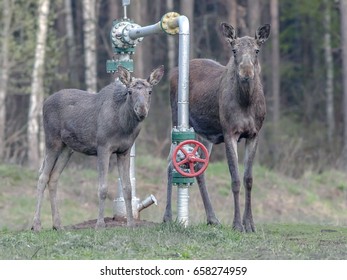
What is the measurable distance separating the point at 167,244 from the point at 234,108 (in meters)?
3.03

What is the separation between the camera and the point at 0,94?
3222 centimetres

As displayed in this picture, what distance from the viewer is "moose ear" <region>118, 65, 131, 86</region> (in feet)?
49.1

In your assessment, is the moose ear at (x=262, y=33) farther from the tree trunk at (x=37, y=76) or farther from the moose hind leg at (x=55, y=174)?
the tree trunk at (x=37, y=76)

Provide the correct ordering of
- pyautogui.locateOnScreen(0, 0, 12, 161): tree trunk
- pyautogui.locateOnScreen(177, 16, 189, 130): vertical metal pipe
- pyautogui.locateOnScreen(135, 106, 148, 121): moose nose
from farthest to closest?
pyautogui.locateOnScreen(0, 0, 12, 161): tree trunk → pyautogui.locateOnScreen(177, 16, 189, 130): vertical metal pipe → pyautogui.locateOnScreen(135, 106, 148, 121): moose nose

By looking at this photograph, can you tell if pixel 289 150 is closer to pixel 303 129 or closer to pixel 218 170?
pixel 218 170

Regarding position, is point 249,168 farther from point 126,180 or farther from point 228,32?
point 228,32

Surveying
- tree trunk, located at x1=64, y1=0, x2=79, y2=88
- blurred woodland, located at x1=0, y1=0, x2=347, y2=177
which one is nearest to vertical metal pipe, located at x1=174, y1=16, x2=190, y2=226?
blurred woodland, located at x1=0, y1=0, x2=347, y2=177

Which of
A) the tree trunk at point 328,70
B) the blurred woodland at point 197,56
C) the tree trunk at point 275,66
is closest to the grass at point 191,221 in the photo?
the blurred woodland at point 197,56

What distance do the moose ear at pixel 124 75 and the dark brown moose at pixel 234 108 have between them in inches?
59.3

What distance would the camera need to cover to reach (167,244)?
13172 millimetres

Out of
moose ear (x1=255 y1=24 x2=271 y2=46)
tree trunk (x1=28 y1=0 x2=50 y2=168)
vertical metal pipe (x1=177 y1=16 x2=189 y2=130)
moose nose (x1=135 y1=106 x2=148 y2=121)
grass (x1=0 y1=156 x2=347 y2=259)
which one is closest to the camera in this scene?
grass (x1=0 y1=156 x2=347 y2=259)

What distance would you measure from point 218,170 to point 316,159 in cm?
724

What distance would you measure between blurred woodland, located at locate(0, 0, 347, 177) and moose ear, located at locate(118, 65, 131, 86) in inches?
583

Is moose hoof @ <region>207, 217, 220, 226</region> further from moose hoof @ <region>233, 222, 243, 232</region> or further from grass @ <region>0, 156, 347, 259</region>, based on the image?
moose hoof @ <region>233, 222, 243, 232</region>
